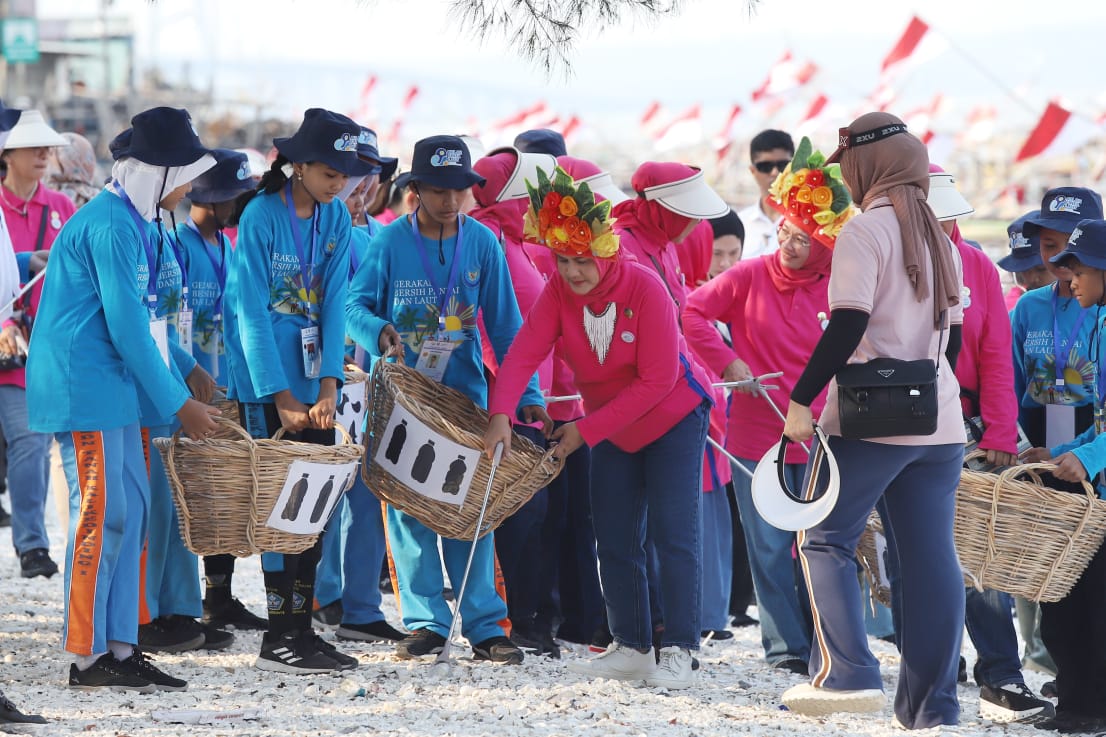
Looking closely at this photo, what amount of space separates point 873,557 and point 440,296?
6.33 feet

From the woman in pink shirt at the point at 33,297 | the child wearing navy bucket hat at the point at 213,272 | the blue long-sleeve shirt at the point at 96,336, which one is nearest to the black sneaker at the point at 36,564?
the woman in pink shirt at the point at 33,297

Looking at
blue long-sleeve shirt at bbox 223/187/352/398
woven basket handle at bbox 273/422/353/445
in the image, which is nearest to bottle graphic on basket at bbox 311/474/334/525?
woven basket handle at bbox 273/422/353/445

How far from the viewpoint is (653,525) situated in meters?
5.25

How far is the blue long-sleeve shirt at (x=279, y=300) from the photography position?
5.08 m

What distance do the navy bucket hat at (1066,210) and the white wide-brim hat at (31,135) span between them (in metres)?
4.93

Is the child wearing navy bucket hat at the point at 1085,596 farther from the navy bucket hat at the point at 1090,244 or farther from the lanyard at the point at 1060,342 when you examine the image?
the lanyard at the point at 1060,342

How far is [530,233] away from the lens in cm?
507

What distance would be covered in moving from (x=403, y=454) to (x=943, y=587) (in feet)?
6.17

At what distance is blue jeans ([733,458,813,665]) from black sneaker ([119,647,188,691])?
232 centimetres

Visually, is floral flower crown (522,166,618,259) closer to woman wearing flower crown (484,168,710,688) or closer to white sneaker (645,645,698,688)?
woman wearing flower crown (484,168,710,688)

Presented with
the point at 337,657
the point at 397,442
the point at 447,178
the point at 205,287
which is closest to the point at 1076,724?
the point at 397,442

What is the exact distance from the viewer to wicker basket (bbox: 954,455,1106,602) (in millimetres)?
4762

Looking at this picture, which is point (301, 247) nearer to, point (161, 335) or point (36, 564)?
point (161, 335)

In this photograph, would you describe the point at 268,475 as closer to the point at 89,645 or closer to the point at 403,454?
the point at 403,454
